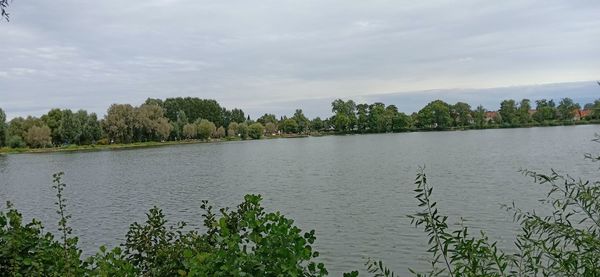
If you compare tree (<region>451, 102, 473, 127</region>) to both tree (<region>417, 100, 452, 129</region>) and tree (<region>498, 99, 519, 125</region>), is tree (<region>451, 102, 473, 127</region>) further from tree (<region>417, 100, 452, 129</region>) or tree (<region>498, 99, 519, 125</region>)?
tree (<region>498, 99, 519, 125</region>)

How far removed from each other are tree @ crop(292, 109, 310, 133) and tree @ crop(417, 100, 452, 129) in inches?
1596

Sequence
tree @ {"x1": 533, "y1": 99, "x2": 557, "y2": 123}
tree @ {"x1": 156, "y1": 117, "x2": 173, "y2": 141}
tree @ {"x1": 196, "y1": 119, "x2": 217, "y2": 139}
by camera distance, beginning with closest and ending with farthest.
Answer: tree @ {"x1": 156, "y1": 117, "x2": 173, "y2": 141}
tree @ {"x1": 196, "y1": 119, "x2": 217, "y2": 139}
tree @ {"x1": 533, "y1": 99, "x2": 557, "y2": 123}

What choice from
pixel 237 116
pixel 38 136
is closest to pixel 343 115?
pixel 237 116

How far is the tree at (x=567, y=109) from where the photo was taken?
427 ft

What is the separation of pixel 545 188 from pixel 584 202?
1985 cm

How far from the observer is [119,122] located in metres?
103

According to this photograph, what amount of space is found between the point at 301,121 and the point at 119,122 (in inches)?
3163

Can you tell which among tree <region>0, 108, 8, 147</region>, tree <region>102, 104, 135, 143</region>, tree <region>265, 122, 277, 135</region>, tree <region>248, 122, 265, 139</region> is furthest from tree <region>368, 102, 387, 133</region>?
tree <region>0, 108, 8, 147</region>

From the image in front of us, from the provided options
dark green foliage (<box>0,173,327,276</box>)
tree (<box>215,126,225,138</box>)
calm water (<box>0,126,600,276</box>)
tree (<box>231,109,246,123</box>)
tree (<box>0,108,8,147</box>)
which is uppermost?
tree (<box>231,109,246,123</box>)

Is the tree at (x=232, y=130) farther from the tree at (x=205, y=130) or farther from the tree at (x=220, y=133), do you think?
the tree at (x=205, y=130)

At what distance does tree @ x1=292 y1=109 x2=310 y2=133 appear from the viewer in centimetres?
17300

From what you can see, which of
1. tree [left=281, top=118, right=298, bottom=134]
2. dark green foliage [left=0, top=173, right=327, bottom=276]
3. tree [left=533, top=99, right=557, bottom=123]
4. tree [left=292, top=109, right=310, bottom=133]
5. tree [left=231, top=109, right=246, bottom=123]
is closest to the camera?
dark green foliage [left=0, top=173, right=327, bottom=276]

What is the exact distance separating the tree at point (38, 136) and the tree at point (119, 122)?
1113cm

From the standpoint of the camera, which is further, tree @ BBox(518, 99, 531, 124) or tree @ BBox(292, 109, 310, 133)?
tree @ BBox(292, 109, 310, 133)
